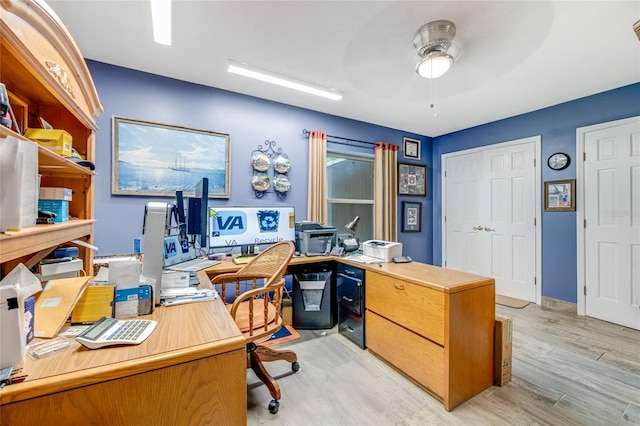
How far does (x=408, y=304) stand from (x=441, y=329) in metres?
0.27

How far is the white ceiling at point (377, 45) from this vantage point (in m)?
1.76

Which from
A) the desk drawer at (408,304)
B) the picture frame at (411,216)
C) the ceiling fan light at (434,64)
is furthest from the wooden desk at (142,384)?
the picture frame at (411,216)

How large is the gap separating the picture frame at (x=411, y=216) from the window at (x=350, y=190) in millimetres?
652

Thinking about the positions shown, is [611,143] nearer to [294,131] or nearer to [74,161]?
[294,131]

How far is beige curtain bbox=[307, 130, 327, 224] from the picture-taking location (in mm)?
3398

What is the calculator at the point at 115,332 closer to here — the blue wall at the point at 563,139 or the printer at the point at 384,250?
the printer at the point at 384,250

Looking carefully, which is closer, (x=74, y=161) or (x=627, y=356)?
(x=74, y=161)

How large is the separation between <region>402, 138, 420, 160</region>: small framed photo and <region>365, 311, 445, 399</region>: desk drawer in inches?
121

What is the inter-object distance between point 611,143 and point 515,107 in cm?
103

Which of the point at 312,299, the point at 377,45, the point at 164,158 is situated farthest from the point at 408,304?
the point at 164,158

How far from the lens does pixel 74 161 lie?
4.39 ft

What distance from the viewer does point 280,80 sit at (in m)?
2.65

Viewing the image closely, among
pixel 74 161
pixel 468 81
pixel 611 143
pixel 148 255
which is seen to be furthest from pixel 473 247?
pixel 74 161

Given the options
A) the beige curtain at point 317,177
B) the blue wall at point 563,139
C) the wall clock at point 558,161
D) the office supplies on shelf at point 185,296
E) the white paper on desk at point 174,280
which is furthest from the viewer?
the beige curtain at point 317,177
